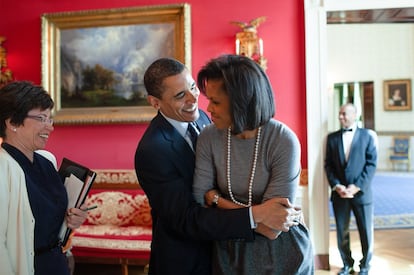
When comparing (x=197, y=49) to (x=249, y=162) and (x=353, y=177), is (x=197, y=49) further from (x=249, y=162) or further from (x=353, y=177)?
(x=249, y=162)

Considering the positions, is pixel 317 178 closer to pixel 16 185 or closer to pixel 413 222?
pixel 413 222

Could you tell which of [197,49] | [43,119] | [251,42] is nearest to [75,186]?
[43,119]

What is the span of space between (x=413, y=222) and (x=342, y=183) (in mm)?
2863

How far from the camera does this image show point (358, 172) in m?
4.25

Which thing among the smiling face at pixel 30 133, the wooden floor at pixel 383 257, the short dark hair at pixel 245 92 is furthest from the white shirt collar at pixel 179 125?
the wooden floor at pixel 383 257

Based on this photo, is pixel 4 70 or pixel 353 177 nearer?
pixel 353 177

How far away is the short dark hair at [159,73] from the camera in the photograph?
5.57 feet

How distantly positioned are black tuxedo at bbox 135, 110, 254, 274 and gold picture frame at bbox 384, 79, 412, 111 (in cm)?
1090

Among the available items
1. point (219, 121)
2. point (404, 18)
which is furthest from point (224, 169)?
point (404, 18)

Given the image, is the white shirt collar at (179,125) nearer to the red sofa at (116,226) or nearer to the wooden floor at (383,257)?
the red sofa at (116,226)

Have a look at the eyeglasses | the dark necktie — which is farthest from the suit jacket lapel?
the eyeglasses

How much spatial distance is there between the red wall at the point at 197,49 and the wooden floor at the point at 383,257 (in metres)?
1.21

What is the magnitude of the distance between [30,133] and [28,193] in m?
0.26

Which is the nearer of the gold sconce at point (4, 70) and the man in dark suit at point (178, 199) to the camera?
the man in dark suit at point (178, 199)
